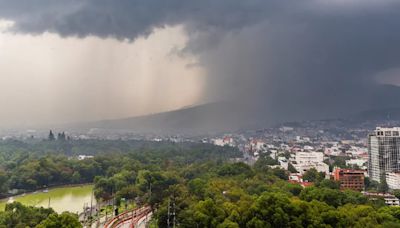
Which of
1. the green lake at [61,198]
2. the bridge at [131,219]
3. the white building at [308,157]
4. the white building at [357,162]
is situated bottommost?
the green lake at [61,198]

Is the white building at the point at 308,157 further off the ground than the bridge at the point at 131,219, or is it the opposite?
the white building at the point at 308,157

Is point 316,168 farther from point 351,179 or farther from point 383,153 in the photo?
point 351,179

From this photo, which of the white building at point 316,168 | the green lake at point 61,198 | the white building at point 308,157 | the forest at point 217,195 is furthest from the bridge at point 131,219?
the white building at point 308,157

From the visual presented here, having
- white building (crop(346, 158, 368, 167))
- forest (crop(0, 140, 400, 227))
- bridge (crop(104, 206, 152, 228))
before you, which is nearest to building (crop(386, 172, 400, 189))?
forest (crop(0, 140, 400, 227))

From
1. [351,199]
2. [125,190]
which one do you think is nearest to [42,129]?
[125,190]

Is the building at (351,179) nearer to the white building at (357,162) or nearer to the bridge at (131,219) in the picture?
the white building at (357,162)

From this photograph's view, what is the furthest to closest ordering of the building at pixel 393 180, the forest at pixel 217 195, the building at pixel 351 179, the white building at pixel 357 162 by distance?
the white building at pixel 357 162, the building at pixel 393 180, the building at pixel 351 179, the forest at pixel 217 195
